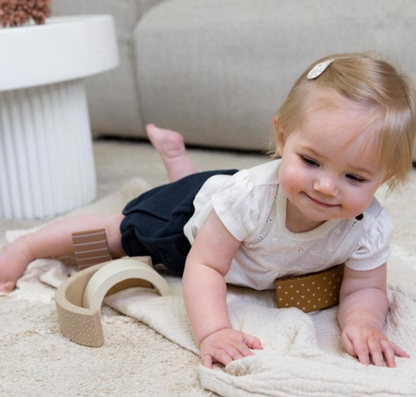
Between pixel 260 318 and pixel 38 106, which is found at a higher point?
pixel 38 106

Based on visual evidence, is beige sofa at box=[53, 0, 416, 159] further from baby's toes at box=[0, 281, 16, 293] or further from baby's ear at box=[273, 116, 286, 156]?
baby's toes at box=[0, 281, 16, 293]

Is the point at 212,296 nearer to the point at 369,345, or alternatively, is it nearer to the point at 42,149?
the point at 369,345

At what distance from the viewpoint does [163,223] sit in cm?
104

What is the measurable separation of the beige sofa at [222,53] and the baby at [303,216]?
0.66 metres

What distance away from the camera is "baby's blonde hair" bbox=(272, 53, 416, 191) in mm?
758

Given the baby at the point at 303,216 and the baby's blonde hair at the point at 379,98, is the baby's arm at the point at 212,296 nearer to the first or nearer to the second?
the baby at the point at 303,216

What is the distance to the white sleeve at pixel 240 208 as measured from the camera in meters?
0.86

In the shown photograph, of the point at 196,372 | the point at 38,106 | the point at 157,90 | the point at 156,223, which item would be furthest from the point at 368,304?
the point at 157,90

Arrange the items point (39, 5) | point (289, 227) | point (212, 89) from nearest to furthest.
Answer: point (289, 227), point (39, 5), point (212, 89)

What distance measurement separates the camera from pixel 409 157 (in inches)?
31.3

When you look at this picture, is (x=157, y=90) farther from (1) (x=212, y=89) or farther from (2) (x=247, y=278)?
(2) (x=247, y=278)

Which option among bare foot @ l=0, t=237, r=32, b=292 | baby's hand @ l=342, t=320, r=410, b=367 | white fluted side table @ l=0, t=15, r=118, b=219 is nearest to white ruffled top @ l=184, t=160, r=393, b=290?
baby's hand @ l=342, t=320, r=410, b=367

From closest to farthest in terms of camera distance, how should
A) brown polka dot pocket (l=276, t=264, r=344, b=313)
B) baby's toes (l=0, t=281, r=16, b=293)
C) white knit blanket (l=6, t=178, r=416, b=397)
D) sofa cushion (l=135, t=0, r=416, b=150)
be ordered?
white knit blanket (l=6, t=178, r=416, b=397)
brown polka dot pocket (l=276, t=264, r=344, b=313)
baby's toes (l=0, t=281, r=16, b=293)
sofa cushion (l=135, t=0, r=416, b=150)

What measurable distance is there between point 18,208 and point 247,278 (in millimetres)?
650
